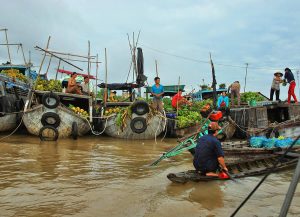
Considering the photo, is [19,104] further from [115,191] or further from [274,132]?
[274,132]

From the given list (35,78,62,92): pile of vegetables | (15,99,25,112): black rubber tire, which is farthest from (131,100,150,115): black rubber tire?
(15,99,25,112): black rubber tire

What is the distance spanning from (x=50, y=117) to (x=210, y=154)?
8.01m

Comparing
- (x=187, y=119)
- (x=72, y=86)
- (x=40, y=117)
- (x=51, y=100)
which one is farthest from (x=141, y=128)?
(x=40, y=117)

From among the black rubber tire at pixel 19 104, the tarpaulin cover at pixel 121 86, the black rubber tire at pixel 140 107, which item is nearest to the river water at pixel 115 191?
the black rubber tire at pixel 140 107

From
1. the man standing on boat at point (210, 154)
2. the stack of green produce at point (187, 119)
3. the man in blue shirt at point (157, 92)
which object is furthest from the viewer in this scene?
the stack of green produce at point (187, 119)

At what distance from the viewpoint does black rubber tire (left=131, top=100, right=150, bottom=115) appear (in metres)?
13.1

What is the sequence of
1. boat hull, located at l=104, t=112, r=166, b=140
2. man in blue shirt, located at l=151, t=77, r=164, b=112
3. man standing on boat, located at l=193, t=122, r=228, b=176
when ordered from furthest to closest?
1. man in blue shirt, located at l=151, t=77, r=164, b=112
2. boat hull, located at l=104, t=112, r=166, b=140
3. man standing on boat, located at l=193, t=122, r=228, b=176

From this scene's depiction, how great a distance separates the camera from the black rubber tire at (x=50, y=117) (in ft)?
40.0

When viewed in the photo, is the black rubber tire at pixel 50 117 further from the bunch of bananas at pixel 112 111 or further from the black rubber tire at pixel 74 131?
the bunch of bananas at pixel 112 111

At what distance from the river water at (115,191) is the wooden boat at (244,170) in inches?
4.8

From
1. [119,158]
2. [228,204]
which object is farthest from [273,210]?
[119,158]

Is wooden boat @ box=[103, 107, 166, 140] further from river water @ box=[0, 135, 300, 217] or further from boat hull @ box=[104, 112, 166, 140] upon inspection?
→ river water @ box=[0, 135, 300, 217]

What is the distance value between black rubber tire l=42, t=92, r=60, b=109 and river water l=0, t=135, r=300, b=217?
415 centimetres

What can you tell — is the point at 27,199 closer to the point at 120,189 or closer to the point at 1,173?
the point at 120,189
